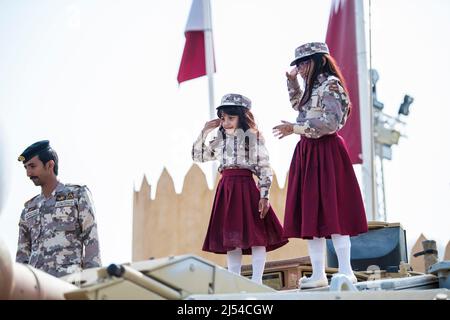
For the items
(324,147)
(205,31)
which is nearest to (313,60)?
(324,147)

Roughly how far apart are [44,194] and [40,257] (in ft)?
1.47

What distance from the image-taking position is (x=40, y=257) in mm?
5891

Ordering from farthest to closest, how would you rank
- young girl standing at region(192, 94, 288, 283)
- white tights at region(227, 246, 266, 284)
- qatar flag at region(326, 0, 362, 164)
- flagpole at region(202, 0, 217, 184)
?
flagpole at region(202, 0, 217, 184)
qatar flag at region(326, 0, 362, 164)
young girl standing at region(192, 94, 288, 283)
white tights at region(227, 246, 266, 284)

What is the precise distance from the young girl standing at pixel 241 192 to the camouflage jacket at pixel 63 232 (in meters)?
1.00

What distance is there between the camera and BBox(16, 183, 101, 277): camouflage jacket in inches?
230

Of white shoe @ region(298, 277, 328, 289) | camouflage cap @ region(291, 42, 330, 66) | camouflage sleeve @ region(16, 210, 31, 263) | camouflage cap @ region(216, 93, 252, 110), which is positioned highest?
camouflage cap @ region(291, 42, 330, 66)

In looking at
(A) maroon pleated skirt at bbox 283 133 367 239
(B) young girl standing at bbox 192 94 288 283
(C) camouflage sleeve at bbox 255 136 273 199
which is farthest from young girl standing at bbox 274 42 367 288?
(B) young girl standing at bbox 192 94 288 283

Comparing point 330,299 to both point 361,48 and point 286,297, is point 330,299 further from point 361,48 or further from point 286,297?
point 361,48

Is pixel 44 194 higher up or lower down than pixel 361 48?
lower down

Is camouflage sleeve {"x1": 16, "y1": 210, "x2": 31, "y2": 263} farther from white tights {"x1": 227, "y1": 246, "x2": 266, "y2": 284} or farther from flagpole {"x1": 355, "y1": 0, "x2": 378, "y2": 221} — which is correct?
flagpole {"x1": 355, "y1": 0, "x2": 378, "y2": 221}

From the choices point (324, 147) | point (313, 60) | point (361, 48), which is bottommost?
point (324, 147)

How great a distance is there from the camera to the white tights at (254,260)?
6395 millimetres

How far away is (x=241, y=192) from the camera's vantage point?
6613mm

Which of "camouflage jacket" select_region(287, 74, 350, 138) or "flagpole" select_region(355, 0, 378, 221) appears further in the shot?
"flagpole" select_region(355, 0, 378, 221)
